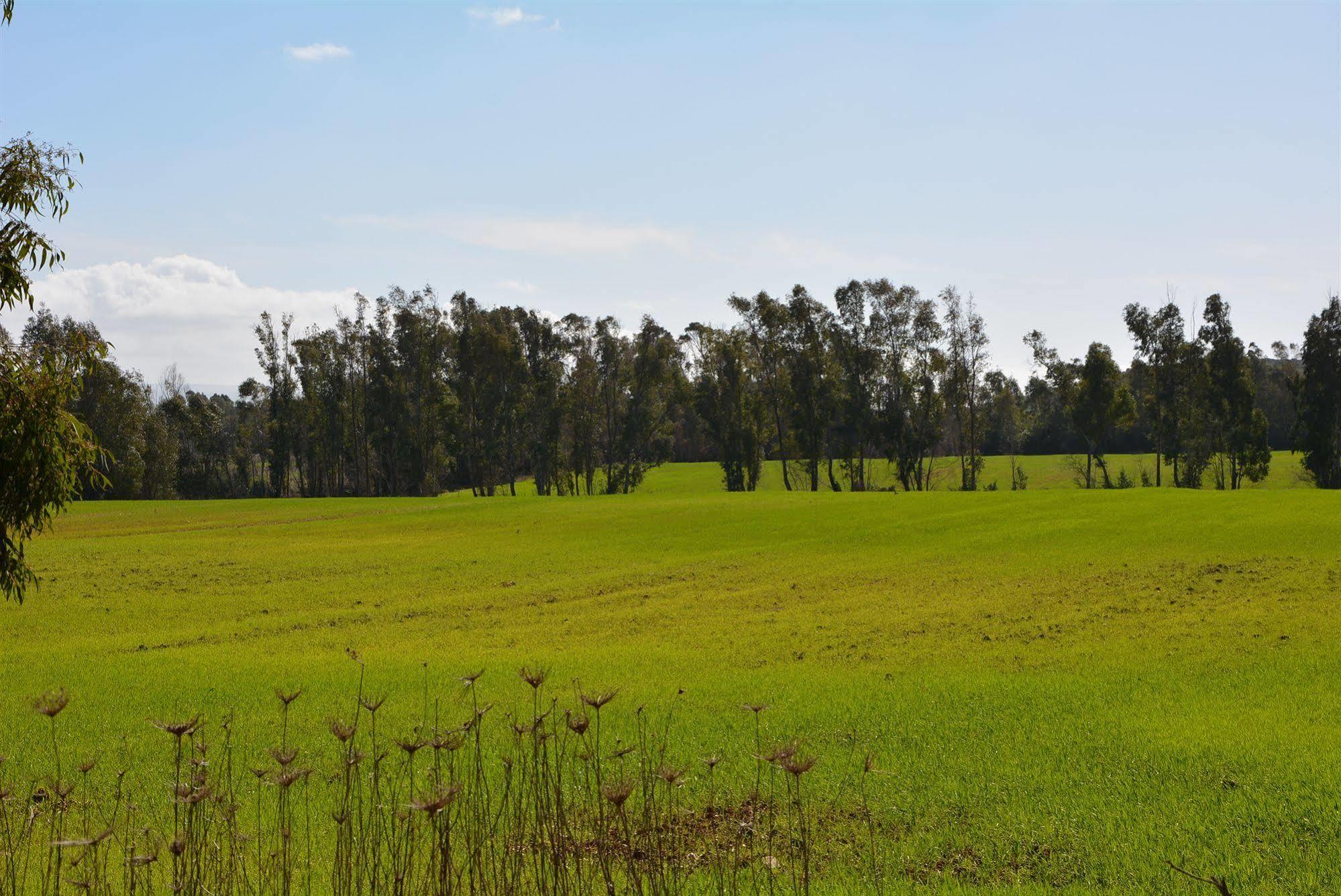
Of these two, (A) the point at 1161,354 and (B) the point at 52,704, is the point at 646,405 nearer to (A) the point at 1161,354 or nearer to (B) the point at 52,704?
(A) the point at 1161,354

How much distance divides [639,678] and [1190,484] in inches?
2850

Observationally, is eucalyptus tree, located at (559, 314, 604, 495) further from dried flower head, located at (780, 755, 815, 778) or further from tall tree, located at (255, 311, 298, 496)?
dried flower head, located at (780, 755, 815, 778)

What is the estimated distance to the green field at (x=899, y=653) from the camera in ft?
25.9

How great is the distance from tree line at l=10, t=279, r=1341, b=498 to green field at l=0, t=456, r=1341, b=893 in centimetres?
3885

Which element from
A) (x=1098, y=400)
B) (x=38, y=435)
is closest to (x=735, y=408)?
(x=1098, y=400)

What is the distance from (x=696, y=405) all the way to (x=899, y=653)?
71961mm

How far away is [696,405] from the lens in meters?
87.6

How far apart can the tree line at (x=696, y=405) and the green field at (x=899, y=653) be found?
127ft

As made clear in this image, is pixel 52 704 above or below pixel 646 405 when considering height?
below

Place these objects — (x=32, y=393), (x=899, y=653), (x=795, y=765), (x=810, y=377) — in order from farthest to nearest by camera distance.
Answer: (x=810, y=377) < (x=899, y=653) < (x=32, y=393) < (x=795, y=765)

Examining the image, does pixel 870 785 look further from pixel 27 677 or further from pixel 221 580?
pixel 221 580

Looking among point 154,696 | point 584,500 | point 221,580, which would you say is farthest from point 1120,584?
point 584,500

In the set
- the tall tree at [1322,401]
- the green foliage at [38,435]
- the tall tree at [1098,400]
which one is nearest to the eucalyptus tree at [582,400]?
the tall tree at [1098,400]

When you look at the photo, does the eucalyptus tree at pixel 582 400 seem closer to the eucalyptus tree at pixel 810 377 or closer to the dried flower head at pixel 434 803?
the eucalyptus tree at pixel 810 377
